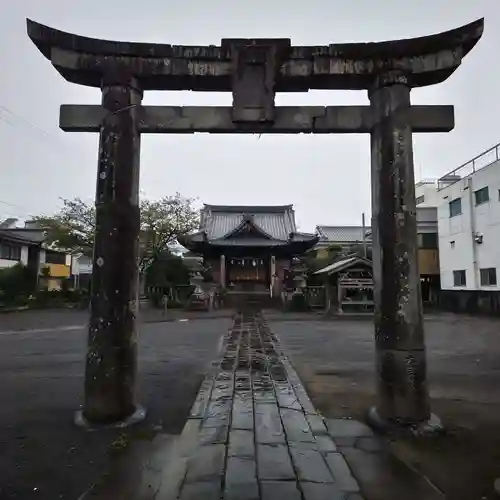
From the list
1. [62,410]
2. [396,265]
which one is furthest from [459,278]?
[62,410]

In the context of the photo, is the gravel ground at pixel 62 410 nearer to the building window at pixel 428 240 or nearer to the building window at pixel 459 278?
the building window at pixel 459 278

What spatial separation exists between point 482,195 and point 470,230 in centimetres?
245

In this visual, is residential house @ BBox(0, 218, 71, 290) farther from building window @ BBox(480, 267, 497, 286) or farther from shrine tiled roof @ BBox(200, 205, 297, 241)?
building window @ BBox(480, 267, 497, 286)

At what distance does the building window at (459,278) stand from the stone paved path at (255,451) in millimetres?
25307

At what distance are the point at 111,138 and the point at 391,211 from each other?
3.69 meters

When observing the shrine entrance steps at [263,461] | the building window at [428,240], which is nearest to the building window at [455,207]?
the building window at [428,240]

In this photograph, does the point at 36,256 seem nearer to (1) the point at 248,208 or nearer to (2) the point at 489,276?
(1) the point at 248,208

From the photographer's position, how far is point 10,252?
124 feet

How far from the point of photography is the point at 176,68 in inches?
219

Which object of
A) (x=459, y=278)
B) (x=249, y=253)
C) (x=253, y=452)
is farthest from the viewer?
(x=249, y=253)

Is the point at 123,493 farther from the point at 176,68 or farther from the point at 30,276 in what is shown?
the point at 30,276

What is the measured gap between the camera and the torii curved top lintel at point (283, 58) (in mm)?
5406

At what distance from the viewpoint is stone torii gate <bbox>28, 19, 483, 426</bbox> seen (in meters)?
5.14

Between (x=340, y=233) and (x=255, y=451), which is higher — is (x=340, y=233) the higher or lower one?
the higher one
